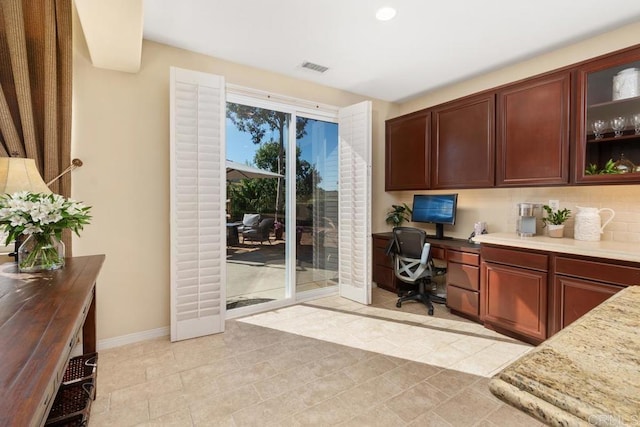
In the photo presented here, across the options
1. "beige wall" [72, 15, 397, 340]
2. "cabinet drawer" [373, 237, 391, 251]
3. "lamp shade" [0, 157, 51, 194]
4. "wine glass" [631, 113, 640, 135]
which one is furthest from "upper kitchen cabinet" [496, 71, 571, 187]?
"lamp shade" [0, 157, 51, 194]

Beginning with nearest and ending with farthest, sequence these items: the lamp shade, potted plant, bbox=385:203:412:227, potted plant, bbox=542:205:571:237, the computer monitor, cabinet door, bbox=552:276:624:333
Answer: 1. the lamp shade
2. cabinet door, bbox=552:276:624:333
3. potted plant, bbox=542:205:571:237
4. the computer monitor
5. potted plant, bbox=385:203:412:227

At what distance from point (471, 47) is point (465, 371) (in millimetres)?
2876

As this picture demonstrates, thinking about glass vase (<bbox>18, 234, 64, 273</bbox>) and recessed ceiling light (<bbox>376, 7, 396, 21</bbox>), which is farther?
recessed ceiling light (<bbox>376, 7, 396, 21</bbox>)

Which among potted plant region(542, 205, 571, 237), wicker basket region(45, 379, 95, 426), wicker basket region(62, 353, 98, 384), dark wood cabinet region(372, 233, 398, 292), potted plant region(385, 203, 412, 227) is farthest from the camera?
potted plant region(385, 203, 412, 227)

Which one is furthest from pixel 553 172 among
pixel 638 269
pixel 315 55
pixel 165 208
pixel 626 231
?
pixel 165 208

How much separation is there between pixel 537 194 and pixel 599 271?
110 centimetres

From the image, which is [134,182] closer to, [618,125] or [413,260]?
[413,260]

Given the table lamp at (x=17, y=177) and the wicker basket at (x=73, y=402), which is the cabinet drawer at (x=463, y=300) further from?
the table lamp at (x=17, y=177)

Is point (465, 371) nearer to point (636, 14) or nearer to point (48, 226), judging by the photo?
point (48, 226)

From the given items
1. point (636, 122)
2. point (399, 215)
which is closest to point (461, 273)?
point (399, 215)

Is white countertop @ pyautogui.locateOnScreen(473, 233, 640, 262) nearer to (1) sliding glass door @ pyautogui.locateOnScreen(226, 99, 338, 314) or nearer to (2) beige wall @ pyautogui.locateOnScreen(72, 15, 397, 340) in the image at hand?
(1) sliding glass door @ pyautogui.locateOnScreen(226, 99, 338, 314)

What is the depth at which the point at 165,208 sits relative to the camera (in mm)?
2838

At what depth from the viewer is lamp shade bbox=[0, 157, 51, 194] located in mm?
1674

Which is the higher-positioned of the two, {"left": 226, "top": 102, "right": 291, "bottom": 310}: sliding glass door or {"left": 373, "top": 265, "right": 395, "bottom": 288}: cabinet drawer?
{"left": 226, "top": 102, "right": 291, "bottom": 310}: sliding glass door
